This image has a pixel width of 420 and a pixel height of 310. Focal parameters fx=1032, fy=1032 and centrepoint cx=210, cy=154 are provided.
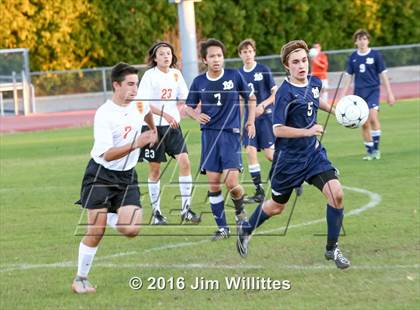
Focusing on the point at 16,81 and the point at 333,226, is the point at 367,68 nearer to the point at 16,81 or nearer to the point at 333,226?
the point at 333,226

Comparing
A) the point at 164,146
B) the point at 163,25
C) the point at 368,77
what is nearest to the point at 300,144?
the point at 164,146

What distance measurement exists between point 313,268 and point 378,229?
1.98 meters

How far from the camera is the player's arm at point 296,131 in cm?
920

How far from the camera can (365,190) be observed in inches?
559

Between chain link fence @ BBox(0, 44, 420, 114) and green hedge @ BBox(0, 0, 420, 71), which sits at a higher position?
green hedge @ BBox(0, 0, 420, 71)

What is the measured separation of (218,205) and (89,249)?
2.70 m

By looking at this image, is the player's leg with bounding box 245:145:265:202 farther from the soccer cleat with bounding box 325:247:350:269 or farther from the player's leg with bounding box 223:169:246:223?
the soccer cleat with bounding box 325:247:350:269

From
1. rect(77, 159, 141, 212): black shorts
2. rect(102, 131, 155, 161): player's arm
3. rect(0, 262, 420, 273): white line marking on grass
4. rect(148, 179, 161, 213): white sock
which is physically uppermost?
rect(102, 131, 155, 161): player's arm

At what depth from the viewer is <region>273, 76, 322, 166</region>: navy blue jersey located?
956 centimetres

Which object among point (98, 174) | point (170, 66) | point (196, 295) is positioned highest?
point (170, 66)

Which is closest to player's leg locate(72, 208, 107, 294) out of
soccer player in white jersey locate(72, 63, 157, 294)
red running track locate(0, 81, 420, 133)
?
soccer player in white jersey locate(72, 63, 157, 294)

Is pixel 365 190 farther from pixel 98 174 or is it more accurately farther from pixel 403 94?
pixel 403 94

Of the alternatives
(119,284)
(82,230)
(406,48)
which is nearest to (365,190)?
(82,230)

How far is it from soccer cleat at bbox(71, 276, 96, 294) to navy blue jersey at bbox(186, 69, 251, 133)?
3.10 m
